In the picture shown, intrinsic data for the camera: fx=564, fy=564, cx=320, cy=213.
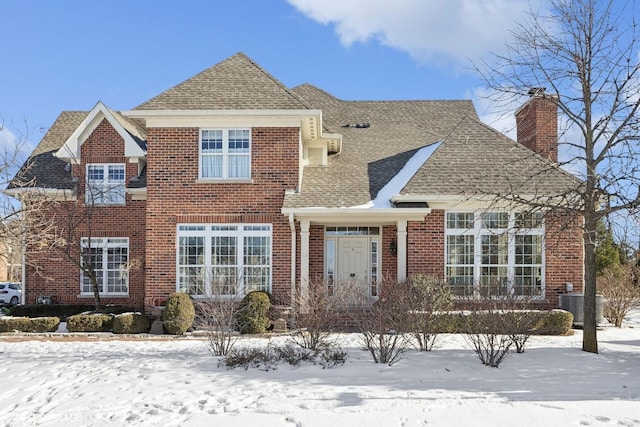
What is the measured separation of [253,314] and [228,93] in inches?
241

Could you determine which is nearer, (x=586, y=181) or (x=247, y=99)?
(x=586, y=181)

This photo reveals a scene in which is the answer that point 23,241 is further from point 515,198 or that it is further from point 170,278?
point 515,198

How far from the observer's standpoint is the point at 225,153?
1541 centimetres

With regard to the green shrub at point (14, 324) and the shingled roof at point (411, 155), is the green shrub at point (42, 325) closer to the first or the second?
the green shrub at point (14, 324)

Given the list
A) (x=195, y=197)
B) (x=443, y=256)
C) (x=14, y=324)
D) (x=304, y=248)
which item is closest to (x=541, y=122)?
(x=443, y=256)

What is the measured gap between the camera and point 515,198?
35.1 ft

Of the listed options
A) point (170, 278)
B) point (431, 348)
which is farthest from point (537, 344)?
point (170, 278)

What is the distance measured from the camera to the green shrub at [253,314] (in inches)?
546

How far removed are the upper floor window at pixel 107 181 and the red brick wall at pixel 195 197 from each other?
3021 millimetres

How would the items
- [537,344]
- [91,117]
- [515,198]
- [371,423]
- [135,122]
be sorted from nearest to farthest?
[371,423]
[515,198]
[537,344]
[91,117]
[135,122]

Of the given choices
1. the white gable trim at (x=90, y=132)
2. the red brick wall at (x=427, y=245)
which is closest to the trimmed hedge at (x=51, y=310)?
the white gable trim at (x=90, y=132)

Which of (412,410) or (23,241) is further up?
(23,241)

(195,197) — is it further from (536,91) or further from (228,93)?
(536,91)

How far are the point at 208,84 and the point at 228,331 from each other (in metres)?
8.03
